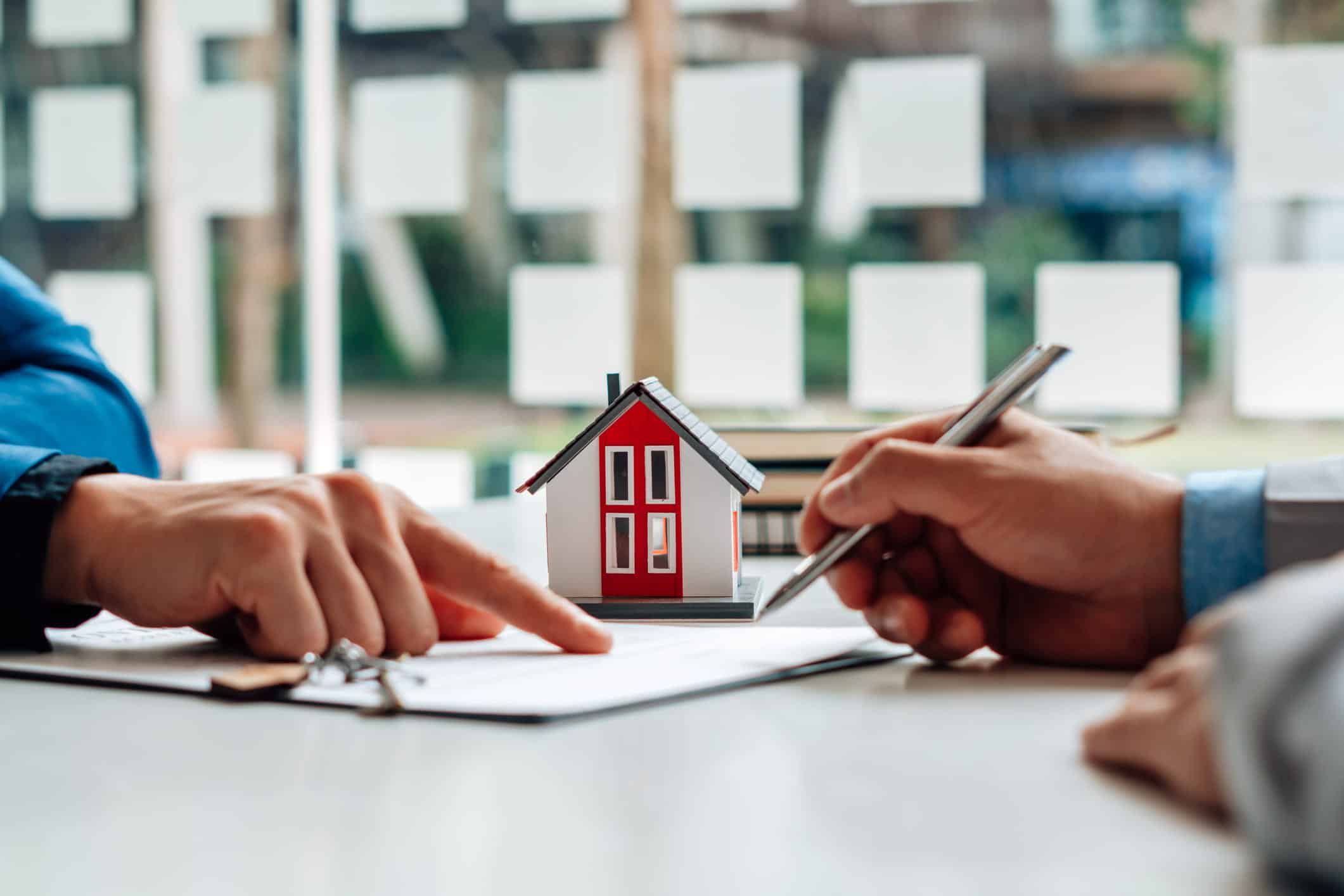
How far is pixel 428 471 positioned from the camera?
2.94 meters

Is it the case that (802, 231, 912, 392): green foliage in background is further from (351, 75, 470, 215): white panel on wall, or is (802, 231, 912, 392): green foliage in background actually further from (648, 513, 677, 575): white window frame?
(648, 513, 677, 575): white window frame

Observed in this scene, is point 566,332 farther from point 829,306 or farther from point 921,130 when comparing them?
point 921,130

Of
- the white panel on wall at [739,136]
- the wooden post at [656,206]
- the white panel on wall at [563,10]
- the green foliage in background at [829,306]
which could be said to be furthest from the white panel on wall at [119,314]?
the green foliage in background at [829,306]

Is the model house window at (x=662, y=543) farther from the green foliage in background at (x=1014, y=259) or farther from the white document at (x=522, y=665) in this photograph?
the green foliage in background at (x=1014, y=259)

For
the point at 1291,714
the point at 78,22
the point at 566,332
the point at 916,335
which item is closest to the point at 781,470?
the point at 1291,714

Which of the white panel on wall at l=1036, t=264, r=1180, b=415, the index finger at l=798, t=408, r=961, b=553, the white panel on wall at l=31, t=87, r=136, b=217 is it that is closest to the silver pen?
the index finger at l=798, t=408, r=961, b=553

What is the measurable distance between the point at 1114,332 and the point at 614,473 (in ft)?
5.75

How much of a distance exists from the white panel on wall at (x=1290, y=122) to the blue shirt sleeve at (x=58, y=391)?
1.99m

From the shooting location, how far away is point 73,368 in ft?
3.34

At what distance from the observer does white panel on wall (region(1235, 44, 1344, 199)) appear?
2248 millimetres

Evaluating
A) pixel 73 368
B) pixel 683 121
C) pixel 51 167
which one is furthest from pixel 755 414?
pixel 51 167

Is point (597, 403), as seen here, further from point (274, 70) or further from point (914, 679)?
point (914, 679)

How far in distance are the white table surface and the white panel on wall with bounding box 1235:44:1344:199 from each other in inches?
77.9

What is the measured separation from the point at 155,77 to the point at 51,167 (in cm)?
35
